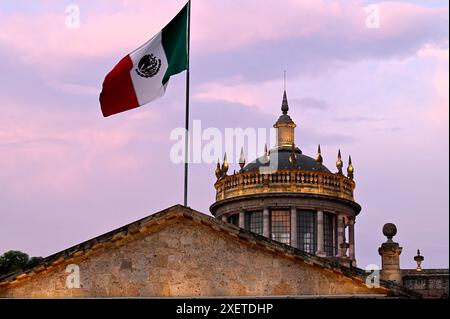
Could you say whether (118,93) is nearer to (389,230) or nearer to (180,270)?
(180,270)

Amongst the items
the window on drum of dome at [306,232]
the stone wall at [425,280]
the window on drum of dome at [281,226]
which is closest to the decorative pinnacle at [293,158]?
the window on drum of dome at [281,226]

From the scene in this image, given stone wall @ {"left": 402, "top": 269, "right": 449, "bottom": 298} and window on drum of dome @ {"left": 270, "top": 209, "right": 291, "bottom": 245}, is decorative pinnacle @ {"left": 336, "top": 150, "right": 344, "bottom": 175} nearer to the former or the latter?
window on drum of dome @ {"left": 270, "top": 209, "right": 291, "bottom": 245}

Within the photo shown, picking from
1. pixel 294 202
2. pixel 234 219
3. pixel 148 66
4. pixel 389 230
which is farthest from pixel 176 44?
pixel 234 219

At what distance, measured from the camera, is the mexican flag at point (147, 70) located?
3803cm

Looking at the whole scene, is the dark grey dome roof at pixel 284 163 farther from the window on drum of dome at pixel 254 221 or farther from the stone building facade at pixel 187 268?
the stone building facade at pixel 187 268

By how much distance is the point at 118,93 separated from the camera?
125 feet

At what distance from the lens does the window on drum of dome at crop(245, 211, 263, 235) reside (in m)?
71.2

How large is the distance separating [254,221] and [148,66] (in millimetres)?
33845

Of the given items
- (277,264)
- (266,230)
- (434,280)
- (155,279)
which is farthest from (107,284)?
(266,230)

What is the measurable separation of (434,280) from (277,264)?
15.6 metres

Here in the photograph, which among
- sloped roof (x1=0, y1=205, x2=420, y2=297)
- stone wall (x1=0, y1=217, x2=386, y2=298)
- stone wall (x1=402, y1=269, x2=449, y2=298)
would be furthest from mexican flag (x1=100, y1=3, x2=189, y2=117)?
stone wall (x1=402, y1=269, x2=449, y2=298)

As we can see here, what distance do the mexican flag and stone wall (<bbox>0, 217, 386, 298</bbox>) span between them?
3925 mm

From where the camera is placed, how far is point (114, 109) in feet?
125
